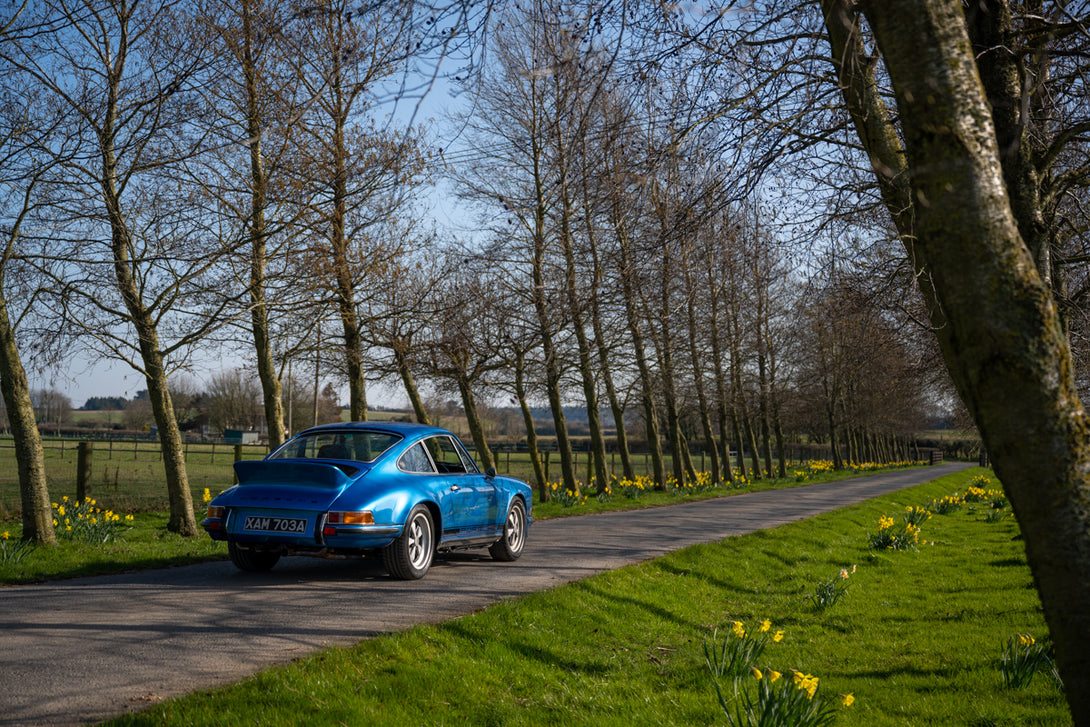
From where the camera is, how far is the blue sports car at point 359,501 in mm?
7613

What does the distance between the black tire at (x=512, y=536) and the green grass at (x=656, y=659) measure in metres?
1.68

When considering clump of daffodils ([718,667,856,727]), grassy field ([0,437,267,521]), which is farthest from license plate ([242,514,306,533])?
grassy field ([0,437,267,521])

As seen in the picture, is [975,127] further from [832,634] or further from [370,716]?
[832,634]

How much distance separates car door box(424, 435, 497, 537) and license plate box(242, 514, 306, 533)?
168 cm

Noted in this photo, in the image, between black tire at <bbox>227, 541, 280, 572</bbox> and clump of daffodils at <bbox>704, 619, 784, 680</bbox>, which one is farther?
black tire at <bbox>227, 541, 280, 572</bbox>

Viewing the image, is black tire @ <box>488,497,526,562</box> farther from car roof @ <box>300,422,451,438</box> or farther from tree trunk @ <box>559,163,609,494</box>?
tree trunk @ <box>559,163,609,494</box>

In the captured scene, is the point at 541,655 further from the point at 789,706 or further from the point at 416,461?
the point at 416,461

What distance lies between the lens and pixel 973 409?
9.21ft

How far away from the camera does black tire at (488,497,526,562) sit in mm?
10086

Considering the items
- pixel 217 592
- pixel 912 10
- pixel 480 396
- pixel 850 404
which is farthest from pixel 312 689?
pixel 850 404

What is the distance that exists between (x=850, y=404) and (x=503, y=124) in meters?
34.8

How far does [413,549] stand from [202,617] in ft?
8.20

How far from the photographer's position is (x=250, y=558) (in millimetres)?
8500

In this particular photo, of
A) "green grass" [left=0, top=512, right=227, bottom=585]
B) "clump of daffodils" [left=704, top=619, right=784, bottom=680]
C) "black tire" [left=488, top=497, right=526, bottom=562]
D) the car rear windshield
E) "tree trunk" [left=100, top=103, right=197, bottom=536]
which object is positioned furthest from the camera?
"tree trunk" [left=100, top=103, right=197, bottom=536]
